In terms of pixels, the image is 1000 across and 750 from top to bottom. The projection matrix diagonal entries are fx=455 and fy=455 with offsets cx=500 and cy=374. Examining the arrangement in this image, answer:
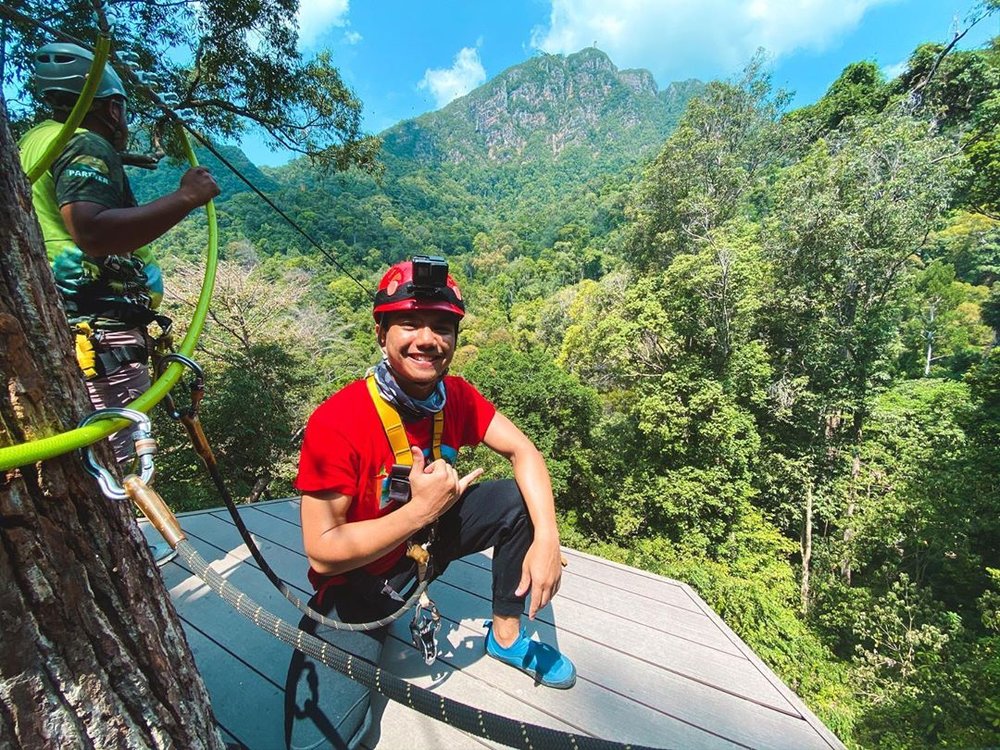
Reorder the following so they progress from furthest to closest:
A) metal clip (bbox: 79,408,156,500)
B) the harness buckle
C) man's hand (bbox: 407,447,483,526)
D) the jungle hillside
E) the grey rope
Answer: the jungle hillside
the harness buckle
man's hand (bbox: 407,447,483,526)
the grey rope
metal clip (bbox: 79,408,156,500)

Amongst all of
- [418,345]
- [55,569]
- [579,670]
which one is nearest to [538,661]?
[579,670]

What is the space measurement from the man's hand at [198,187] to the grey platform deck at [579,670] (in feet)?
5.24

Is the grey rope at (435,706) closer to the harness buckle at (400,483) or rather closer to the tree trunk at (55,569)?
the tree trunk at (55,569)

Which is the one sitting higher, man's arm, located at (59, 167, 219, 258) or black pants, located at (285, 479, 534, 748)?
man's arm, located at (59, 167, 219, 258)

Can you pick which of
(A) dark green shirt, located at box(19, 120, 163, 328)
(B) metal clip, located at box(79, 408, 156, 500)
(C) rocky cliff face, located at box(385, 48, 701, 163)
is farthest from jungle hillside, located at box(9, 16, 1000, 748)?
(C) rocky cliff face, located at box(385, 48, 701, 163)

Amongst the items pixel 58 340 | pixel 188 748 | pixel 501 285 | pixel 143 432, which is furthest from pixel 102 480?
pixel 501 285

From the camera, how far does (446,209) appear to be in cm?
9044

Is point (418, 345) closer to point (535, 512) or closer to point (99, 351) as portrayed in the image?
point (535, 512)

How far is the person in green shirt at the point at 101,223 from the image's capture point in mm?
1104

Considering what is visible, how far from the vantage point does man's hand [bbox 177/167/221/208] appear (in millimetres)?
1157

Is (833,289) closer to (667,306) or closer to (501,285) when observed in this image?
(667,306)

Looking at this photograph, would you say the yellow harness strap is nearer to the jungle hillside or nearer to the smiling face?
the smiling face

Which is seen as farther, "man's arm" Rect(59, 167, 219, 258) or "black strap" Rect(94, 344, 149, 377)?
"black strap" Rect(94, 344, 149, 377)

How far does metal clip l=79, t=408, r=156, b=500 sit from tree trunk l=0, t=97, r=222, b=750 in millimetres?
28
